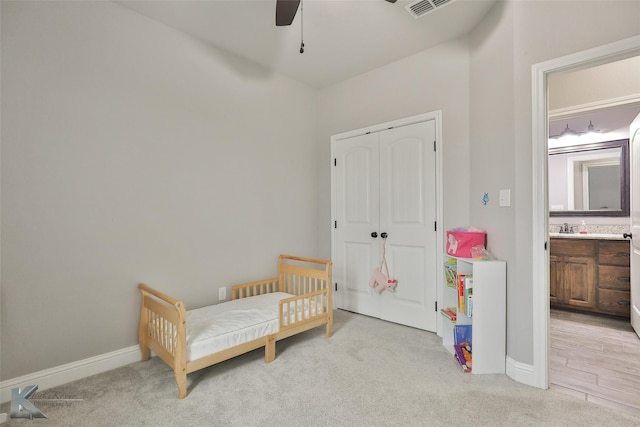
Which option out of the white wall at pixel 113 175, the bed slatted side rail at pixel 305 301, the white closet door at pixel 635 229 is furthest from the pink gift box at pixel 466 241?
the white wall at pixel 113 175

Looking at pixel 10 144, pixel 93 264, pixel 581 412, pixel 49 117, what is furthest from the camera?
pixel 93 264

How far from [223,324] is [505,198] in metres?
2.20

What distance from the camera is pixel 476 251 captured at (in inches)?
94.0

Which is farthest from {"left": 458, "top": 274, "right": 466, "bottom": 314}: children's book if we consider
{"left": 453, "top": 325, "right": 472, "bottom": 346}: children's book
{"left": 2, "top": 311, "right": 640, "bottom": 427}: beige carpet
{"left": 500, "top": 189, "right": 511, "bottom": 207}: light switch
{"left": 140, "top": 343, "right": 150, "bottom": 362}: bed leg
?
A: {"left": 140, "top": 343, "right": 150, "bottom": 362}: bed leg

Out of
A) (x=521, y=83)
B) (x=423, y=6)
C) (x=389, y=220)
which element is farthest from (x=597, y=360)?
(x=423, y=6)

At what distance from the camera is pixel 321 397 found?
6.28 ft

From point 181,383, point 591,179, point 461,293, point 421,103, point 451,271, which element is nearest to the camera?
point 181,383

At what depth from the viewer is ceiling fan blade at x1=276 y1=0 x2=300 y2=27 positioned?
1728mm

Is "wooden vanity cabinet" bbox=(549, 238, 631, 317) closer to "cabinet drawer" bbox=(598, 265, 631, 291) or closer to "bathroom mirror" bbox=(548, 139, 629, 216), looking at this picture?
"cabinet drawer" bbox=(598, 265, 631, 291)

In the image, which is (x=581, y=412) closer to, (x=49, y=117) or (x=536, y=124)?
(x=536, y=124)

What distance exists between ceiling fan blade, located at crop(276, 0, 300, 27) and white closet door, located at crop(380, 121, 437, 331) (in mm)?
1692

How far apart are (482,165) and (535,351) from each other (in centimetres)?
137

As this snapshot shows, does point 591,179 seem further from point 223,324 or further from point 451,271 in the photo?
point 223,324

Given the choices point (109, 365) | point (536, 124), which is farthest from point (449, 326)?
point (109, 365)
